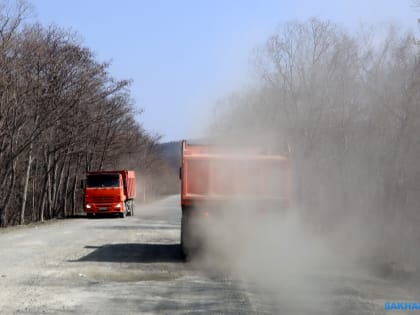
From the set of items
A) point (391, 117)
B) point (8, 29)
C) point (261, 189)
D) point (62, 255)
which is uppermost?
point (8, 29)

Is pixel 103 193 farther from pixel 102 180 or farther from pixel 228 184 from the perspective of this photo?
pixel 228 184

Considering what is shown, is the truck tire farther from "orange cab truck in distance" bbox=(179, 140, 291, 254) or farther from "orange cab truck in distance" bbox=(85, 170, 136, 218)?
"orange cab truck in distance" bbox=(179, 140, 291, 254)

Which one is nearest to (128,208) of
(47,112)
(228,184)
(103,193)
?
(103,193)

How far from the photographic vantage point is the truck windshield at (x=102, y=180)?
146ft

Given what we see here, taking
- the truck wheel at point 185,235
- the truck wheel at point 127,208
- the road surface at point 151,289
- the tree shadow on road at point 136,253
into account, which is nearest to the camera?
the road surface at point 151,289

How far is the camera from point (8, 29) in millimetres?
33344

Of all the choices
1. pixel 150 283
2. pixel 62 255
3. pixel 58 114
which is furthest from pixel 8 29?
pixel 150 283

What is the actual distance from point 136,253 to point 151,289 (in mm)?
6757

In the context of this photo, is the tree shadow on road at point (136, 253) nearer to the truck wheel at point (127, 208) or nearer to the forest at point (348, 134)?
the forest at point (348, 134)

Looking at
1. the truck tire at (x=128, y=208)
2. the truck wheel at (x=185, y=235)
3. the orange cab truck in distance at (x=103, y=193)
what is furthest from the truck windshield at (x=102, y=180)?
the truck wheel at (x=185, y=235)

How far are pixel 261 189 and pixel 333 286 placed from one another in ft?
14.5

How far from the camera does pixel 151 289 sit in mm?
12359

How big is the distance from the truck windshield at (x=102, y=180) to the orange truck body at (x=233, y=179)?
91.4 feet

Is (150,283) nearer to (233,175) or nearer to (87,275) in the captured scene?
(87,275)
